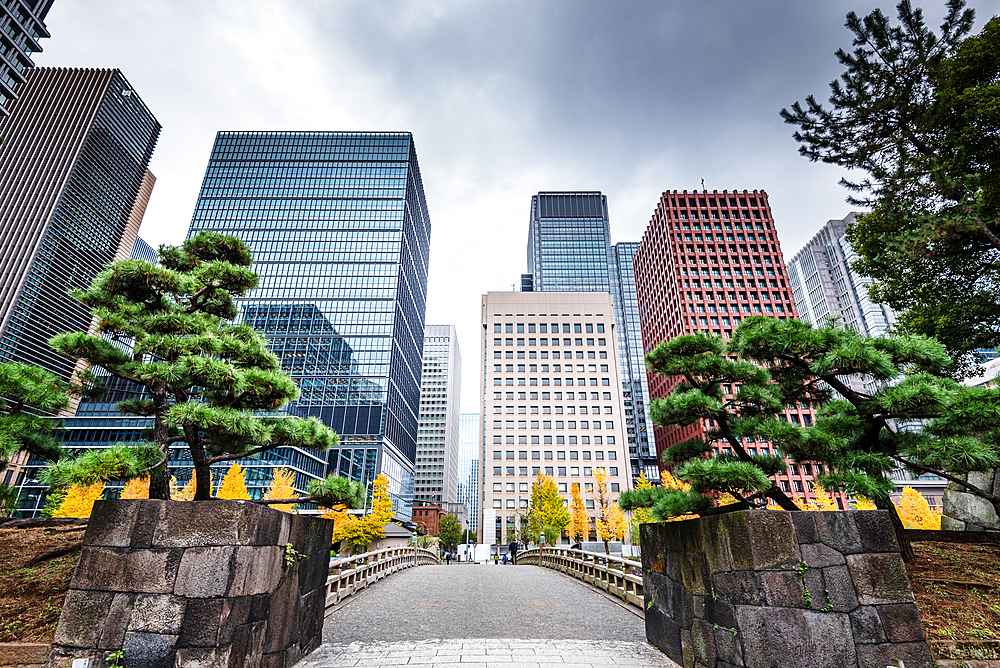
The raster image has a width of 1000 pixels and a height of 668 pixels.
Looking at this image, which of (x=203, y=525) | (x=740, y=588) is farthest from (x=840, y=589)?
(x=203, y=525)

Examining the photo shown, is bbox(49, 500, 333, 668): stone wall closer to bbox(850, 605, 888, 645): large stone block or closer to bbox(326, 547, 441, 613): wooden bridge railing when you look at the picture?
bbox(326, 547, 441, 613): wooden bridge railing

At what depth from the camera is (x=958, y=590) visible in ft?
18.7

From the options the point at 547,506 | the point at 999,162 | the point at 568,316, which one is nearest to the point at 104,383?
the point at 999,162

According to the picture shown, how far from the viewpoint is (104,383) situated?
632cm

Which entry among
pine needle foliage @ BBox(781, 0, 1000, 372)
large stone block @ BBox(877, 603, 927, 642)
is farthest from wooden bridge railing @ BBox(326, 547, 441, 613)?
pine needle foliage @ BBox(781, 0, 1000, 372)

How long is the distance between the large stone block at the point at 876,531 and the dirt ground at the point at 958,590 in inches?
52.4

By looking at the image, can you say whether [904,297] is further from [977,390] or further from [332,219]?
[332,219]

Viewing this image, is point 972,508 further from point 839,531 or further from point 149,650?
point 149,650

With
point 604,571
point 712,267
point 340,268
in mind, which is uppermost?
point 340,268

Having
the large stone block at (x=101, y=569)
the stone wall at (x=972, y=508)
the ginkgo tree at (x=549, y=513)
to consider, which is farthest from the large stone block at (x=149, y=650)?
the ginkgo tree at (x=549, y=513)

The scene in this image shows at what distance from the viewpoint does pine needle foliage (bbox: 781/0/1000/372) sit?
7.74 metres

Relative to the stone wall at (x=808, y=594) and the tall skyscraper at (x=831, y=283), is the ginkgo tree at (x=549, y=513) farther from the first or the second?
the tall skyscraper at (x=831, y=283)

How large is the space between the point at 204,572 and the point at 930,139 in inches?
555

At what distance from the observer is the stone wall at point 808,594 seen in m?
4.33
